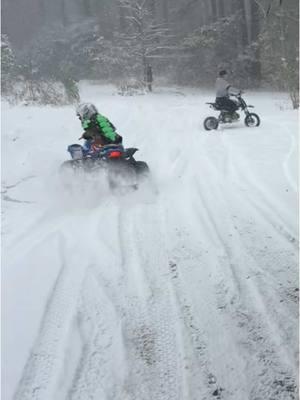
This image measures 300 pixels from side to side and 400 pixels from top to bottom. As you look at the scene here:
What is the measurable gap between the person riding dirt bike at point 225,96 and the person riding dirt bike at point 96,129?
5.79 meters

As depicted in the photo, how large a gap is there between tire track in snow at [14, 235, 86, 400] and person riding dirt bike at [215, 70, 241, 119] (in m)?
9.32

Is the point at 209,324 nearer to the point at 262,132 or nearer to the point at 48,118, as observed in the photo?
the point at 262,132

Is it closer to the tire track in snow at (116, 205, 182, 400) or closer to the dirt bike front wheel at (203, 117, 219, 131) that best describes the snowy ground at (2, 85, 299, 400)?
the tire track in snow at (116, 205, 182, 400)

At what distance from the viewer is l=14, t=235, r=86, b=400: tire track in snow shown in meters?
3.41

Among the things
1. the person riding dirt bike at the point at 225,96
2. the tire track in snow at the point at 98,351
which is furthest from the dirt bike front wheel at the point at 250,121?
the tire track in snow at the point at 98,351

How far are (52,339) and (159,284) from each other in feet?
3.82

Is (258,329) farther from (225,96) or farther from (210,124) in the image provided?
(225,96)

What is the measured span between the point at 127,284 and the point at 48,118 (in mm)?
11210

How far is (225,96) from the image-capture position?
1373 cm

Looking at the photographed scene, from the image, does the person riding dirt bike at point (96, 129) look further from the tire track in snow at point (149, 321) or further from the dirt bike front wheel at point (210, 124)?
the dirt bike front wheel at point (210, 124)

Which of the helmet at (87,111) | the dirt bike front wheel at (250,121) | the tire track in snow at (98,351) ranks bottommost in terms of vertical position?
the dirt bike front wheel at (250,121)

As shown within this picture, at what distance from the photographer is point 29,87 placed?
20.1 m

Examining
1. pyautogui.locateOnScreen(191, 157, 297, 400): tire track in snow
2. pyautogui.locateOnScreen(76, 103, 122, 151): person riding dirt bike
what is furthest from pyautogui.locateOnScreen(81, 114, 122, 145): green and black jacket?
pyautogui.locateOnScreen(191, 157, 297, 400): tire track in snow

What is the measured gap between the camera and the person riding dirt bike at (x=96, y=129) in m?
8.55
